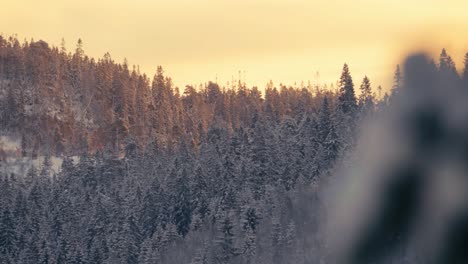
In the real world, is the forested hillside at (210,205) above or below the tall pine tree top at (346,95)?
below

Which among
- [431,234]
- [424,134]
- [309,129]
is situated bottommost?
[431,234]

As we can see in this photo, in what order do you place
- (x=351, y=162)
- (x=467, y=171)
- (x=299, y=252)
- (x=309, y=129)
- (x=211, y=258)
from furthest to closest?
(x=309, y=129)
(x=211, y=258)
(x=299, y=252)
(x=351, y=162)
(x=467, y=171)

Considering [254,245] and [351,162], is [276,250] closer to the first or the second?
[254,245]

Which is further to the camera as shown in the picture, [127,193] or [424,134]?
[127,193]

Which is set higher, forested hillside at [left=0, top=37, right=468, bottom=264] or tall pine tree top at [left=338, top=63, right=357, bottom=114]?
tall pine tree top at [left=338, top=63, right=357, bottom=114]

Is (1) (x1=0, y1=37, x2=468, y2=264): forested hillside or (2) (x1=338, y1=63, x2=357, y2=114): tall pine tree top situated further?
(2) (x1=338, y1=63, x2=357, y2=114): tall pine tree top

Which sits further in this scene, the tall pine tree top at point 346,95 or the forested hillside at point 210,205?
the tall pine tree top at point 346,95

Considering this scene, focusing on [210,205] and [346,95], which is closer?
[210,205]

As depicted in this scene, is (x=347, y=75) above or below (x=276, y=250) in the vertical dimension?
above

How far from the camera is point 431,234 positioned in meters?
64.0

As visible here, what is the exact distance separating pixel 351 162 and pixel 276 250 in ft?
73.9

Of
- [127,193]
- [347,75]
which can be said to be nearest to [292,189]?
[347,75]

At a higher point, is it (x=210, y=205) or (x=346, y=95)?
(x=346, y=95)

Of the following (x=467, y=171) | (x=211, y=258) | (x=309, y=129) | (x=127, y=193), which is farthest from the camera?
(x=127, y=193)
